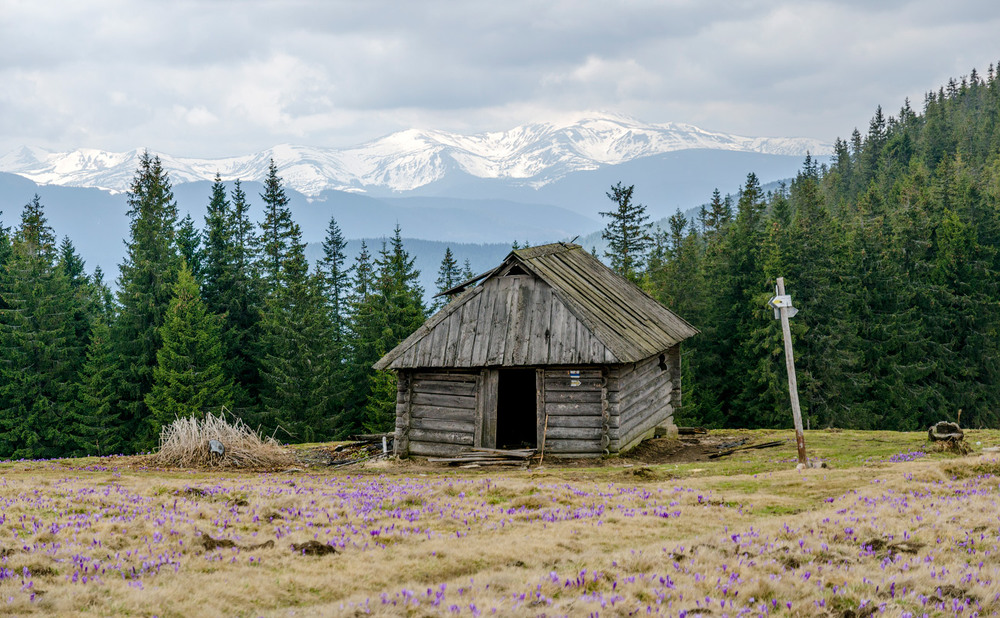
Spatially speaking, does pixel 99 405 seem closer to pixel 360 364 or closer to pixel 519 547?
pixel 360 364

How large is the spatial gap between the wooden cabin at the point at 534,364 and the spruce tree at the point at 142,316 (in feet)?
89.7

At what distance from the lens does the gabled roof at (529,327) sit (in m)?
22.4

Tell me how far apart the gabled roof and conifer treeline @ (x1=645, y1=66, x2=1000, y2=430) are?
90.2 ft

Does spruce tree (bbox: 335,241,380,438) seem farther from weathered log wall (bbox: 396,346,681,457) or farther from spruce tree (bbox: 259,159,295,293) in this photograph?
weathered log wall (bbox: 396,346,681,457)

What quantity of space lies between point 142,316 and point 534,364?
35371 mm

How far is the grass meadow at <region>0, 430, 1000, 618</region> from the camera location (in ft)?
25.8

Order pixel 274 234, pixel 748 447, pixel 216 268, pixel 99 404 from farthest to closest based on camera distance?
pixel 274 234 → pixel 216 268 → pixel 99 404 → pixel 748 447

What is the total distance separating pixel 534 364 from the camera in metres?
22.3

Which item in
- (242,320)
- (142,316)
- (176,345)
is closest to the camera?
(176,345)

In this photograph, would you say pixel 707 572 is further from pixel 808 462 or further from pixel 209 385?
pixel 209 385

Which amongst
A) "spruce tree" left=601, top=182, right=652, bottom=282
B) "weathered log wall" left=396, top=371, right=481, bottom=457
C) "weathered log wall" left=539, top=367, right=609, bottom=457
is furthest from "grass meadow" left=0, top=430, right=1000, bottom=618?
"spruce tree" left=601, top=182, right=652, bottom=282

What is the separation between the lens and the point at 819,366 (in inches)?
1937

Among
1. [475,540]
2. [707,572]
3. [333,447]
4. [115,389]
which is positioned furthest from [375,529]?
[115,389]

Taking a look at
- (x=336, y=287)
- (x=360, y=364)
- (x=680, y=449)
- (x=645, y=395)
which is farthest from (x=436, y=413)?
(x=336, y=287)
